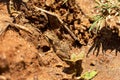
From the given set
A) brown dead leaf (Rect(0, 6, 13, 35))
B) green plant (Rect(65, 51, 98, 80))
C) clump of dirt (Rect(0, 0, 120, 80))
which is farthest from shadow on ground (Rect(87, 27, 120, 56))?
brown dead leaf (Rect(0, 6, 13, 35))

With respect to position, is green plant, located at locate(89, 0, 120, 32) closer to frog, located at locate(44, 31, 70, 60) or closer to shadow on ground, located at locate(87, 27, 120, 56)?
shadow on ground, located at locate(87, 27, 120, 56)

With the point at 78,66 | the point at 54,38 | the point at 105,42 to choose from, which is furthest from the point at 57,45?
the point at 105,42

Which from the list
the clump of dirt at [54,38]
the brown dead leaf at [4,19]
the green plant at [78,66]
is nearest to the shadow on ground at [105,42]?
the clump of dirt at [54,38]

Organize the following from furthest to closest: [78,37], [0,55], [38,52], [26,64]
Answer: [78,37] → [38,52] → [26,64] → [0,55]

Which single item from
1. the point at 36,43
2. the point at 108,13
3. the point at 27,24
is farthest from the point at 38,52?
the point at 108,13

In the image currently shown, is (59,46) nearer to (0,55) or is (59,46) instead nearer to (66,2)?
(66,2)

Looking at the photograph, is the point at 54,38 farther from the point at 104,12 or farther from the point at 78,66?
the point at 104,12
